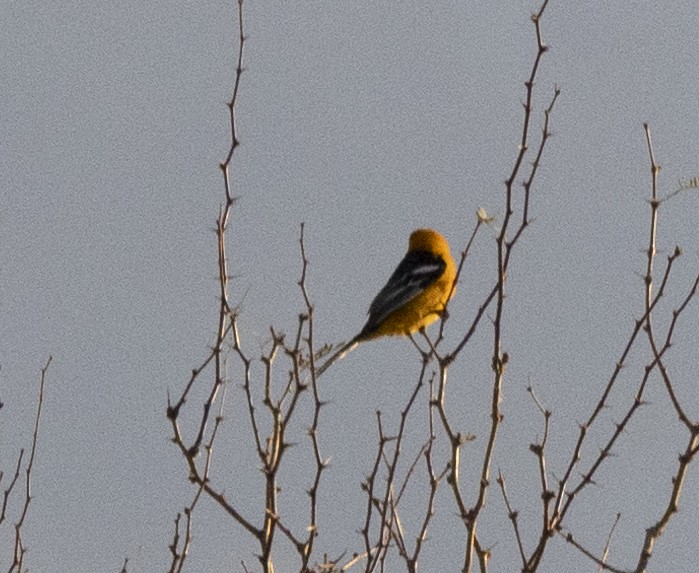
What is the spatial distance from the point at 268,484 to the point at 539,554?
0.90 m

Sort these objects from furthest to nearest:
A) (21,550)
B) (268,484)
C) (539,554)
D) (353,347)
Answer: (353,347)
(21,550)
(268,484)
(539,554)

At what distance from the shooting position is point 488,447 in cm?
395

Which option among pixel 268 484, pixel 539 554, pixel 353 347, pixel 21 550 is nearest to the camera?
pixel 539 554

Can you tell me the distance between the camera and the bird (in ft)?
28.1

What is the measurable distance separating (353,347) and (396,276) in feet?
2.15

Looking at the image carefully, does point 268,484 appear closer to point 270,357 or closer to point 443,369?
point 270,357

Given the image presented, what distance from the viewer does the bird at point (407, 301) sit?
8.55m

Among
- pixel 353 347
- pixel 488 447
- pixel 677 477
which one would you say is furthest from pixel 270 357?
pixel 353 347

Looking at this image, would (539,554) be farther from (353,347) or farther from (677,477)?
(353,347)

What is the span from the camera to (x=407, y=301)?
8555mm

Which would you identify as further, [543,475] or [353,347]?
[353,347]

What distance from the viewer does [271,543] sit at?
4.07 metres

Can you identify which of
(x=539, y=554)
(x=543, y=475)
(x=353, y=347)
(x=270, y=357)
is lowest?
(x=539, y=554)

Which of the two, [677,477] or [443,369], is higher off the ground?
[443,369]
